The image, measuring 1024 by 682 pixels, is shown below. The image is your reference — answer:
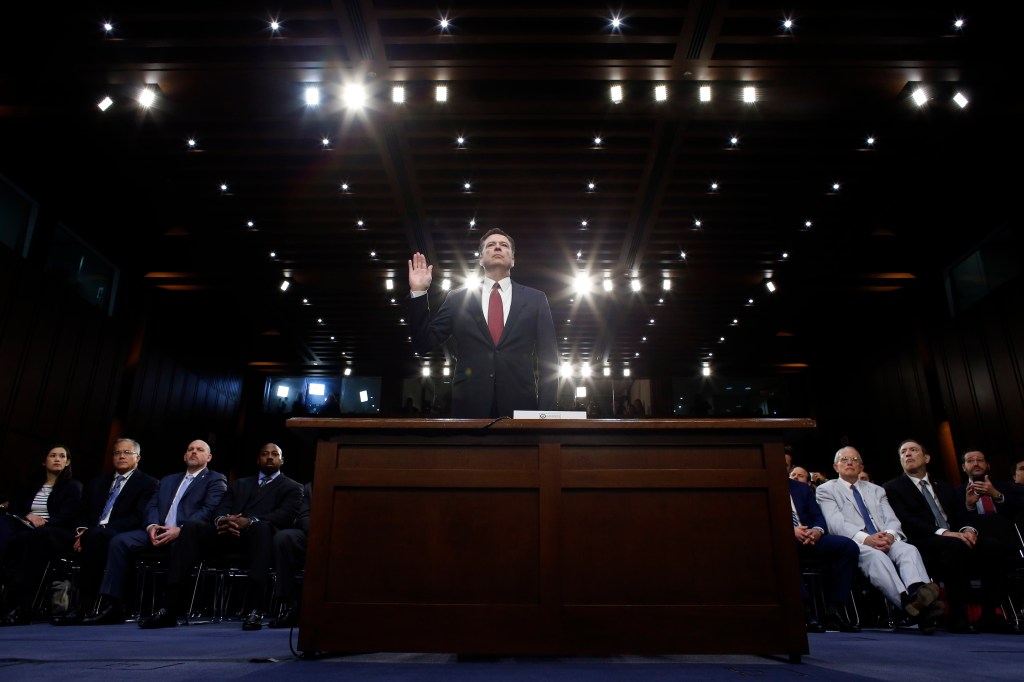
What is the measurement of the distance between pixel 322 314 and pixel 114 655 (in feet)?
30.2

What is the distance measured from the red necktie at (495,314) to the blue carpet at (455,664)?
1.18 metres

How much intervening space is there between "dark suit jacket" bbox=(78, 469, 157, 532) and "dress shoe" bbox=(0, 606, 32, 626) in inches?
23.4


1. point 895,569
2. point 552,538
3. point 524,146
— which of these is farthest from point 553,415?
point 524,146

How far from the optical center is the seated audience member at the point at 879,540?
3318 millimetres

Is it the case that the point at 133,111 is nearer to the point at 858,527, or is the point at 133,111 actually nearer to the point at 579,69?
the point at 579,69

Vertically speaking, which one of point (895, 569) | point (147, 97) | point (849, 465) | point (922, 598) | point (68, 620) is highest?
point (147, 97)

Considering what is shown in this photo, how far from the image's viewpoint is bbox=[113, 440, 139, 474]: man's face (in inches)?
170

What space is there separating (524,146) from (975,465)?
498 centimetres

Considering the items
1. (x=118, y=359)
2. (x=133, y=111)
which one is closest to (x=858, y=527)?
(x=133, y=111)

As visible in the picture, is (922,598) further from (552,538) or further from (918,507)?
(552,538)

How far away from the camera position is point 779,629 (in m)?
1.73

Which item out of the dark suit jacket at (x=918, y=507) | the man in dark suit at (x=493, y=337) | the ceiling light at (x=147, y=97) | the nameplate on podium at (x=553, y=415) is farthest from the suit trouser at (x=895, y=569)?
the ceiling light at (x=147, y=97)

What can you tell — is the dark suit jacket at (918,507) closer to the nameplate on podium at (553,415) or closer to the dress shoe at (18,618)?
the nameplate on podium at (553,415)

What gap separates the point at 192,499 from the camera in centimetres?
415
